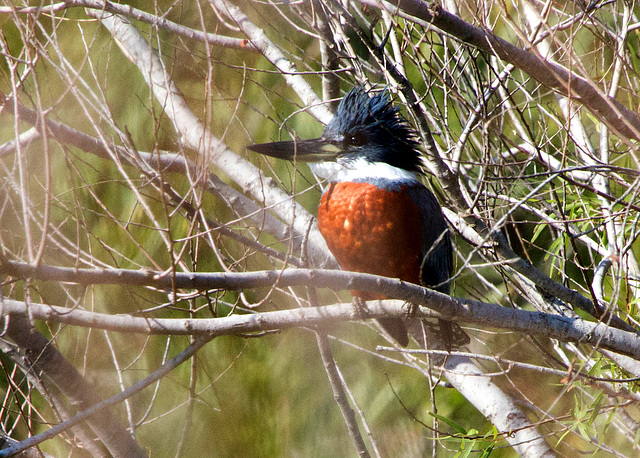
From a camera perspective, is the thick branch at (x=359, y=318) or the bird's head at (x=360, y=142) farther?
the bird's head at (x=360, y=142)

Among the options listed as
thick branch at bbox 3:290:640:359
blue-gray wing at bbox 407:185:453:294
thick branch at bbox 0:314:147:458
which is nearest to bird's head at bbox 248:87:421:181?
blue-gray wing at bbox 407:185:453:294

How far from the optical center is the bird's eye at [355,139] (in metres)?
2.55

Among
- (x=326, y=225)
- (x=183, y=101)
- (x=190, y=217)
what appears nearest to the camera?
(x=190, y=217)

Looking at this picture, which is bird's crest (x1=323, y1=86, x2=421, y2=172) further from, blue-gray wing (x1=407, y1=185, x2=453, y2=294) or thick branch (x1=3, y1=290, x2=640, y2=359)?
thick branch (x1=3, y1=290, x2=640, y2=359)

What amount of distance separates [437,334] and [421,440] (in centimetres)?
116

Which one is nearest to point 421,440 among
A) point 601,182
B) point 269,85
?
point 601,182

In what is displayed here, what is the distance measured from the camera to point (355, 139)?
2.55 meters

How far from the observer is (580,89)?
162cm

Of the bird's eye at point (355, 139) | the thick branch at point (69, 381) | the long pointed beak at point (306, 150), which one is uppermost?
the bird's eye at point (355, 139)

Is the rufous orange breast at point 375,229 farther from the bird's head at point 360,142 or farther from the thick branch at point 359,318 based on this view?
the thick branch at point 359,318

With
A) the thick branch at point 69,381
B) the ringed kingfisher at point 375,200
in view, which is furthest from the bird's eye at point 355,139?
the thick branch at point 69,381

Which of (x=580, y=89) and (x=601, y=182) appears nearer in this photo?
(x=580, y=89)

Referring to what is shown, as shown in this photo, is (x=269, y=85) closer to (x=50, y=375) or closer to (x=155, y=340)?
(x=155, y=340)

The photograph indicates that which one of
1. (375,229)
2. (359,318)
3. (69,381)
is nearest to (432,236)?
(375,229)
